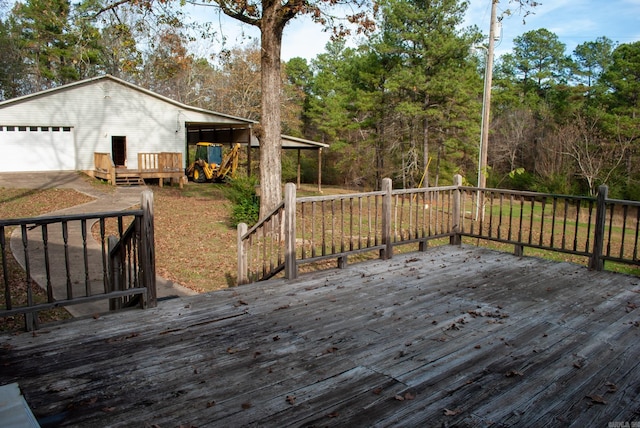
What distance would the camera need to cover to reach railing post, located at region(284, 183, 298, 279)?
18.5 ft

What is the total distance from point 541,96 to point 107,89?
34517 mm

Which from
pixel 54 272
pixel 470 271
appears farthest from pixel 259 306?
pixel 54 272

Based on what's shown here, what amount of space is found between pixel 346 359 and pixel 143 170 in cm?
1923

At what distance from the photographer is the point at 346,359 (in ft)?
11.4

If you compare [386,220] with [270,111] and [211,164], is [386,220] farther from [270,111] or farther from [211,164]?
[211,164]

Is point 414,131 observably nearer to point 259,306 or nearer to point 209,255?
point 209,255

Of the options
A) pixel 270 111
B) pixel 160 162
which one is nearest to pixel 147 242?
pixel 270 111

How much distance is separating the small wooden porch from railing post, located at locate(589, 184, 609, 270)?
58.6 ft

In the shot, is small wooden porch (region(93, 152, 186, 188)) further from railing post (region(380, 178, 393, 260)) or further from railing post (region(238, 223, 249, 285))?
railing post (region(380, 178, 393, 260))

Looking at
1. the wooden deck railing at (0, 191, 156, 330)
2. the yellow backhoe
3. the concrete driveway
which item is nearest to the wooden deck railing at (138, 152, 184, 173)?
the concrete driveway

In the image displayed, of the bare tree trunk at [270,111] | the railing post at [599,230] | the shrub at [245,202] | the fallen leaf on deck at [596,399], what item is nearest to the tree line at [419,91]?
the bare tree trunk at [270,111]

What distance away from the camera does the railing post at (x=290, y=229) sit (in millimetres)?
5641

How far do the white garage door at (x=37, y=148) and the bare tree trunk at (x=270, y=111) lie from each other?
14.8 m

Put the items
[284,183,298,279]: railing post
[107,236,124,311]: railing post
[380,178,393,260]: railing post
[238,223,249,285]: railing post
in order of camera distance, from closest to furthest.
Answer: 1. [107,236,124,311]: railing post
2. [284,183,298,279]: railing post
3. [238,223,249,285]: railing post
4. [380,178,393,260]: railing post
